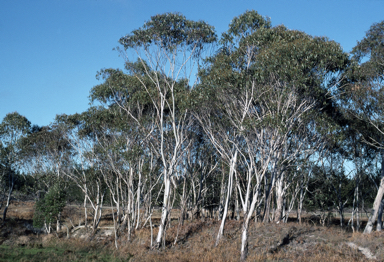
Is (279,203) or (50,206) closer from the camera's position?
(279,203)

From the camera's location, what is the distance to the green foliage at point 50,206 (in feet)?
96.8

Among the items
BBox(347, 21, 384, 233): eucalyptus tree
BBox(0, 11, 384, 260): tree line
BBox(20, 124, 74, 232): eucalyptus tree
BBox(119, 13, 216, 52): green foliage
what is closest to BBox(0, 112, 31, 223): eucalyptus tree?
BBox(20, 124, 74, 232): eucalyptus tree

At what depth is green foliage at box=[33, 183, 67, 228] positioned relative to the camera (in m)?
29.5

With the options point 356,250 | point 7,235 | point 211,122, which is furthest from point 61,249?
point 356,250

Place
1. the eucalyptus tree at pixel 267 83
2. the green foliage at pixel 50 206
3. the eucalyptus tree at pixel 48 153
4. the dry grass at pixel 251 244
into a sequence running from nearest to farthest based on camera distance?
the dry grass at pixel 251 244
the eucalyptus tree at pixel 267 83
the green foliage at pixel 50 206
the eucalyptus tree at pixel 48 153

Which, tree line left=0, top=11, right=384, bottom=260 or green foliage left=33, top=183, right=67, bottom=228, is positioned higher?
tree line left=0, top=11, right=384, bottom=260

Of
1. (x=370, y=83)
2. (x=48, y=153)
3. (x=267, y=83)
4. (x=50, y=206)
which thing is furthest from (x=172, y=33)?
(x=48, y=153)

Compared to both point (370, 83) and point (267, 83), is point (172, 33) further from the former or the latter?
point (370, 83)

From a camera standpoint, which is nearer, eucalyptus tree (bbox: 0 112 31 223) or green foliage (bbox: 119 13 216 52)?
green foliage (bbox: 119 13 216 52)

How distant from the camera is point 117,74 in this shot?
29266mm

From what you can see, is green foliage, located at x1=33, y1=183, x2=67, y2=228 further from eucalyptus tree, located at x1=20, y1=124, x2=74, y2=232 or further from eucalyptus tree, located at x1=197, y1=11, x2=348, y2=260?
eucalyptus tree, located at x1=197, y1=11, x2=348, y2=260

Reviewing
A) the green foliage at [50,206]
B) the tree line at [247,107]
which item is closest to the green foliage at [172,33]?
the tree line at [247,107]

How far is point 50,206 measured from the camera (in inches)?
1166

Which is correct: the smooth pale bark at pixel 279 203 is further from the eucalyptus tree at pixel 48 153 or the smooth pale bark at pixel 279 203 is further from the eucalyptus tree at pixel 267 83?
the eucalyptus tree at pixel 48 153
